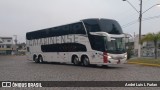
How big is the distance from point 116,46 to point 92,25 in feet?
8.27

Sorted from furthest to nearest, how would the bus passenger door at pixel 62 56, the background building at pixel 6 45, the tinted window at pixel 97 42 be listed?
the background building at pixel 6 45 → the bus passenger door at pixel 62 56 → the tinted window at pixel 97 42

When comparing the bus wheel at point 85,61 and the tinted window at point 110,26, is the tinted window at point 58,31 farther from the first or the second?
the bus wheel at point 85,61

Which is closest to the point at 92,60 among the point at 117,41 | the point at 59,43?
the point at 117,41

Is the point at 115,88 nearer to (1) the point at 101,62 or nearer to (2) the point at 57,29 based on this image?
(1) the point at 101,62

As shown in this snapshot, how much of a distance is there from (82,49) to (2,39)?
127419mm

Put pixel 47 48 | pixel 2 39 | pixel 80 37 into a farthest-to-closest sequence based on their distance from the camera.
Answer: pixel 2 39 < pixel 47 48 < pixel 80 37

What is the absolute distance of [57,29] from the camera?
95.2 feet

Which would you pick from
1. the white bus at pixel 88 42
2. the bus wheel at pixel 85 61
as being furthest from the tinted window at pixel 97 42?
the bus wheel at pixel 85 61

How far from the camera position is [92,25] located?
23906mm

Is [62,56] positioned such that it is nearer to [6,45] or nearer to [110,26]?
[110,26]

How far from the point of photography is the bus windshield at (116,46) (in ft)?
75.7

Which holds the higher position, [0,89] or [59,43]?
[59,43]

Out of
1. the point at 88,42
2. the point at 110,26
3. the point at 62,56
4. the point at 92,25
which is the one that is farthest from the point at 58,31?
the point at 110,26

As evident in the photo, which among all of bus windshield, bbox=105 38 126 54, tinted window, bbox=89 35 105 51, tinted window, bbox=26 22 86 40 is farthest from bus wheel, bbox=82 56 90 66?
bus windshield, bbox=105 38 126 54
